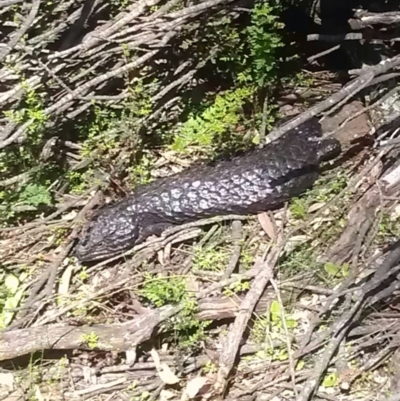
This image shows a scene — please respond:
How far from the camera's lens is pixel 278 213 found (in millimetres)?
3881

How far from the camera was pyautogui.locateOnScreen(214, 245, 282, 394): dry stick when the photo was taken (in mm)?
3387

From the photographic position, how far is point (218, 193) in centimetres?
382

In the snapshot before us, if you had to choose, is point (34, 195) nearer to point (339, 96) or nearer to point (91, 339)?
point (91, 339)

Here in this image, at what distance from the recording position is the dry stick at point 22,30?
3520mm

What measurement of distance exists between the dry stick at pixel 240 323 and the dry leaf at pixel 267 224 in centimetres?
16

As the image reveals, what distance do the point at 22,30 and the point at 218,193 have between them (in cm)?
129

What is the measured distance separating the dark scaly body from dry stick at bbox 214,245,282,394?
0.38 metres

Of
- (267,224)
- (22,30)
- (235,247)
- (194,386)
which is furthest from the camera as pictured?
(267,224)

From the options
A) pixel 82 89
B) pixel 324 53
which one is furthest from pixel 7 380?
pixel 324 53

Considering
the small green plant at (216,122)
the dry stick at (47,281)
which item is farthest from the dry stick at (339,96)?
the dry stick at (47,281)

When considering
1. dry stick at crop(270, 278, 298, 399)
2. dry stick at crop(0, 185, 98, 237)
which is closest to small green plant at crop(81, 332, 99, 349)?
dry stick at crop(0, 185, 98, 237)

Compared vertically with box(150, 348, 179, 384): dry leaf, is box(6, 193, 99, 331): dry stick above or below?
above

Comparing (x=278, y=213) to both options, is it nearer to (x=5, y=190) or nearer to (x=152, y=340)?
(x=152, y=340)

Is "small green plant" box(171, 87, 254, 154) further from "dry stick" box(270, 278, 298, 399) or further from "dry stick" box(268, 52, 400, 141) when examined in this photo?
"dry stick" box(268, 52, 400, 141)
